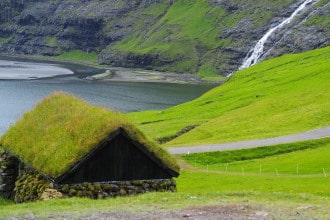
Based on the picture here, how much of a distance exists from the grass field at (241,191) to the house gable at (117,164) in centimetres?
197

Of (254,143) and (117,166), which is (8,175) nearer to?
(117,166)

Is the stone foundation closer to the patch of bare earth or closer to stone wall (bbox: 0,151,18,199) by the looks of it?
stone wall (bbox: 0,151,18,199)

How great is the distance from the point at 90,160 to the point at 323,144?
43.6 meters

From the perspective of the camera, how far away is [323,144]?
68375mm

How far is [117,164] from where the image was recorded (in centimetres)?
3241

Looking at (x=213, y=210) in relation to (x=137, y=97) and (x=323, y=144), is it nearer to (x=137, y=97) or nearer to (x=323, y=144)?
(x=323, y=144)

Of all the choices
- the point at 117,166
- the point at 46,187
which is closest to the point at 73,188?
the point at 46,187

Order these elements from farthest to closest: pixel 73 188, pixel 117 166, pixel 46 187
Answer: pixel 117 166 < pixel 46 187 < pixel 73 188

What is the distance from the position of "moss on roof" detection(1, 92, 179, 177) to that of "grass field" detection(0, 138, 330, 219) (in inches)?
110

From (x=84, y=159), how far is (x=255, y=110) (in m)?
77.1

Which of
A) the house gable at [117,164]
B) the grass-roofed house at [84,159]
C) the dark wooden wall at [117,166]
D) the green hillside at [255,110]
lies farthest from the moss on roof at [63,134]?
the green hillside at [255,110]

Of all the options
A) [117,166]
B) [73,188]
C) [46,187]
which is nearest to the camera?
[73,188]

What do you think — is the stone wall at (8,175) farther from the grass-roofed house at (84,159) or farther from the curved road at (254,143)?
the curved road at (254,143)

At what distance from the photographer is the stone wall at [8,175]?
1384 inches
